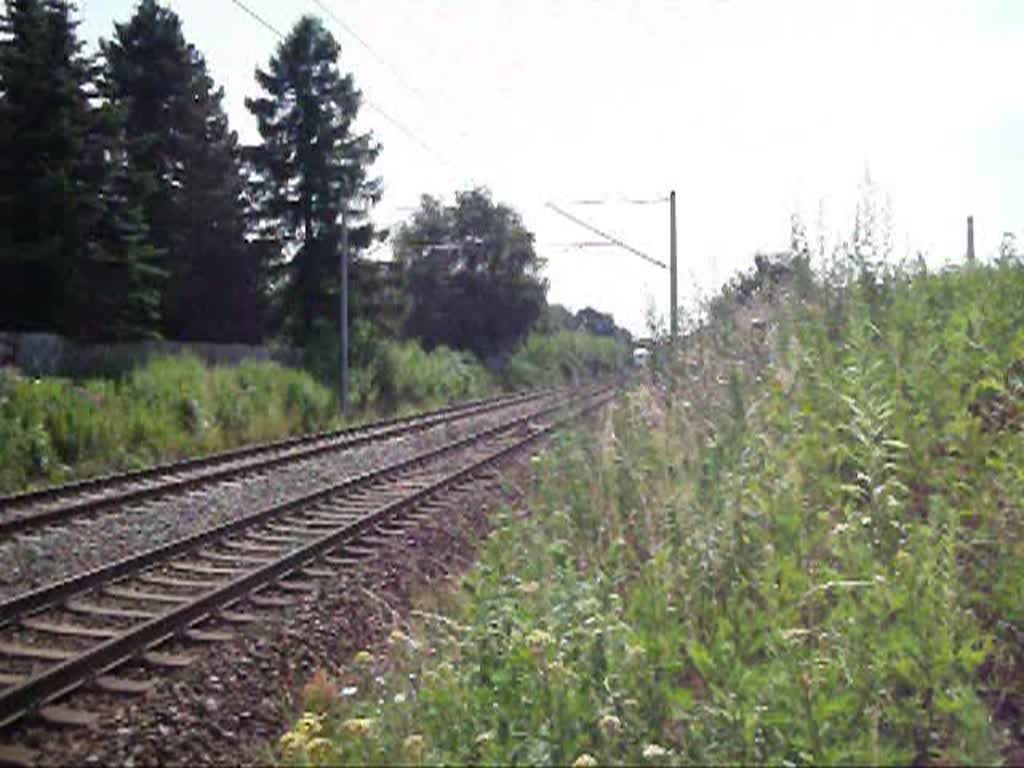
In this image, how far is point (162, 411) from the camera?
1977 centimetres

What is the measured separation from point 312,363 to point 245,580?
25.1 meters

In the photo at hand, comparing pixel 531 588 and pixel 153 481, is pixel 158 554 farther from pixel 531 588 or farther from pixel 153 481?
pixel 153 481

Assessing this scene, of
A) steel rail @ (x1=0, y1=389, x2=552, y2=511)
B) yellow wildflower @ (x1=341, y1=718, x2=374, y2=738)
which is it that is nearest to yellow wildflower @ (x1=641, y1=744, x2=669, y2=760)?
yellow wildflower @ (x1=341, y1=718, x2=374, y2=738)

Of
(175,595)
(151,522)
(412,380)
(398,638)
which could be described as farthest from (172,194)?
(398,638)

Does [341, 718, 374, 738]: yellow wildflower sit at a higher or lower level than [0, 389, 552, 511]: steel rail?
lower

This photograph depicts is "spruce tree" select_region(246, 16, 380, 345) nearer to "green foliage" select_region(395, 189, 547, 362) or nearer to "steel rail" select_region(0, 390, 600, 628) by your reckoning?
"green foliage" select_region(395, 189, 547, 362)

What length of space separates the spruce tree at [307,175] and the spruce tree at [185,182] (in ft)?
17.1

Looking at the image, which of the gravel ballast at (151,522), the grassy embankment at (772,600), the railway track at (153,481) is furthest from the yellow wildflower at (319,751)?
the railway track at (153,481)

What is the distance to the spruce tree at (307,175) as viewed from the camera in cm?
3984

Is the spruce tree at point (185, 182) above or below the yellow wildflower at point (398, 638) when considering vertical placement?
above

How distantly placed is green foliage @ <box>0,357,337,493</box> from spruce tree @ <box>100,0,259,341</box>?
70.4ft

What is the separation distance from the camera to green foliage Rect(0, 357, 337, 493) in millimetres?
15484

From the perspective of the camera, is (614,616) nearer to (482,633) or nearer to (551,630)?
(551,630)

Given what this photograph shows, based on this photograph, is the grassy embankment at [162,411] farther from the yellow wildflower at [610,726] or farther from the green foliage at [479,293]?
the green foliage at [479,293]
